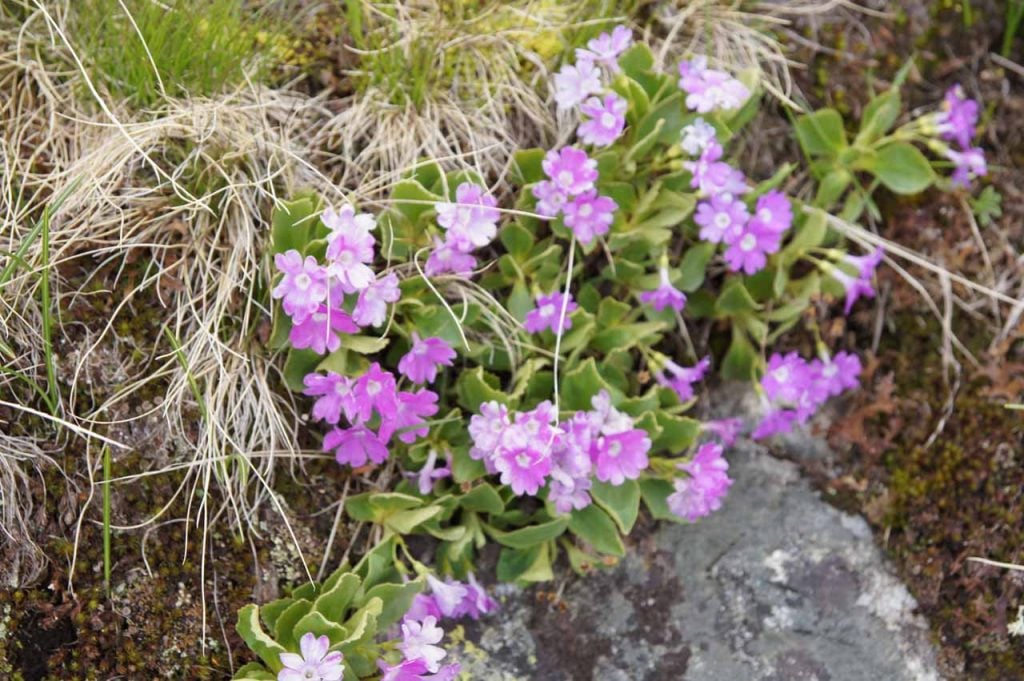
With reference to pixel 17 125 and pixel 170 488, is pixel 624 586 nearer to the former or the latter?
pixel 170 488

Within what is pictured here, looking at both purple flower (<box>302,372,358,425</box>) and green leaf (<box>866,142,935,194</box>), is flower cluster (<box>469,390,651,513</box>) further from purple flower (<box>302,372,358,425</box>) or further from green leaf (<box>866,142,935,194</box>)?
green leaf (<box>866,142,935,194</box>)

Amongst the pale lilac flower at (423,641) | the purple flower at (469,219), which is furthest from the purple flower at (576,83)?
the pale lilac flower at (423,641)

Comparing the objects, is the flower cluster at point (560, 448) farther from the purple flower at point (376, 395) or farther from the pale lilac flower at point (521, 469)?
the purple flower at point (376, 395)

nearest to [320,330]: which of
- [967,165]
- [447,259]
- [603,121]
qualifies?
[447,259]

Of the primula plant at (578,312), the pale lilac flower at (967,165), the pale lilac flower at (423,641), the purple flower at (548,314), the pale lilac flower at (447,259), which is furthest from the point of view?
the pale lilac flower at (967,165)

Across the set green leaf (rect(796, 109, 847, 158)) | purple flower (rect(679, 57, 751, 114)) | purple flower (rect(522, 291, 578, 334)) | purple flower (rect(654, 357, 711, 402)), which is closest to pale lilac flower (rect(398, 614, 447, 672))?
purple flower (rect(522, 291, 578, 334))

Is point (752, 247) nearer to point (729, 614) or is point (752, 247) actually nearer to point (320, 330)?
point (729, 614)

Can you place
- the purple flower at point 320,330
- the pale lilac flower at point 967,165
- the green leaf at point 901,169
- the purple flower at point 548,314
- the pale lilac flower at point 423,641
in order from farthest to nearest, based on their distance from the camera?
the pale lilac flower at point 967,165 → the green leaf at point 901,169 → the purple flower at point 548,314 → the purple flower at point 320,330 → the pale lilac flower at point 423,641
